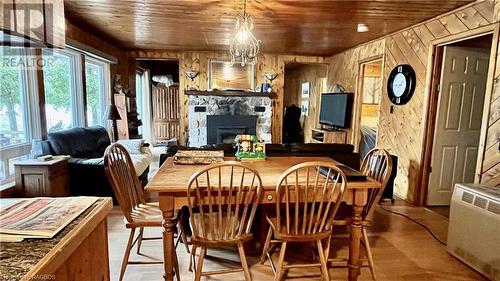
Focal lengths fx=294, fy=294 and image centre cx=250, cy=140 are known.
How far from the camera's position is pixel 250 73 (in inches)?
272

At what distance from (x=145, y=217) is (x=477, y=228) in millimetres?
2536

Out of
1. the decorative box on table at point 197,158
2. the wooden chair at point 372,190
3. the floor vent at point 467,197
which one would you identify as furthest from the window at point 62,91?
the floor vent at point 467,197

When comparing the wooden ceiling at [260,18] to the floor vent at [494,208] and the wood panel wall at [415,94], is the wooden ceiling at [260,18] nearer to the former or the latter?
the wood panel wall at [415,94]

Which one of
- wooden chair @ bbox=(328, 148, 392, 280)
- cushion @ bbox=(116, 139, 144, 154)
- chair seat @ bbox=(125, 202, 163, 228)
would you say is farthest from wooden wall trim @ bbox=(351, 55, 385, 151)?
chair seat @ bbox=(125, 202, 163, 228)

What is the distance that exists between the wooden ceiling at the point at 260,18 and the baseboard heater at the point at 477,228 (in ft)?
6.67

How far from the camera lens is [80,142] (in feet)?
13.0

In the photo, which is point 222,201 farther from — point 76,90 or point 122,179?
point 76,90

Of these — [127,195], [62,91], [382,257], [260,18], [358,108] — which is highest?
[260,18]

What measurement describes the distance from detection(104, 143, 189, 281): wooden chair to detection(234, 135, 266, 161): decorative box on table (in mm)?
823

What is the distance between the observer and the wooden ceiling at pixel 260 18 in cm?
322

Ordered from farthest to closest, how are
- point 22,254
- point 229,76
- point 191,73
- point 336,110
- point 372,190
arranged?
point 229,76, point 191,73, point 336,110, point 372,190, point 22,254

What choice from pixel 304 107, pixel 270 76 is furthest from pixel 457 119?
pixel 304 107

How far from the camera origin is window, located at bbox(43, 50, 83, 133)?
3.81m

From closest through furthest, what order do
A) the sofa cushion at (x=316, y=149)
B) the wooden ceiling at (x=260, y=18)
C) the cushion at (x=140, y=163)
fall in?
the wooden ceiling at (x=260, y=18) → the sofa cushion at (x=316, y=149) → the cushion at (x=140, y=163)
